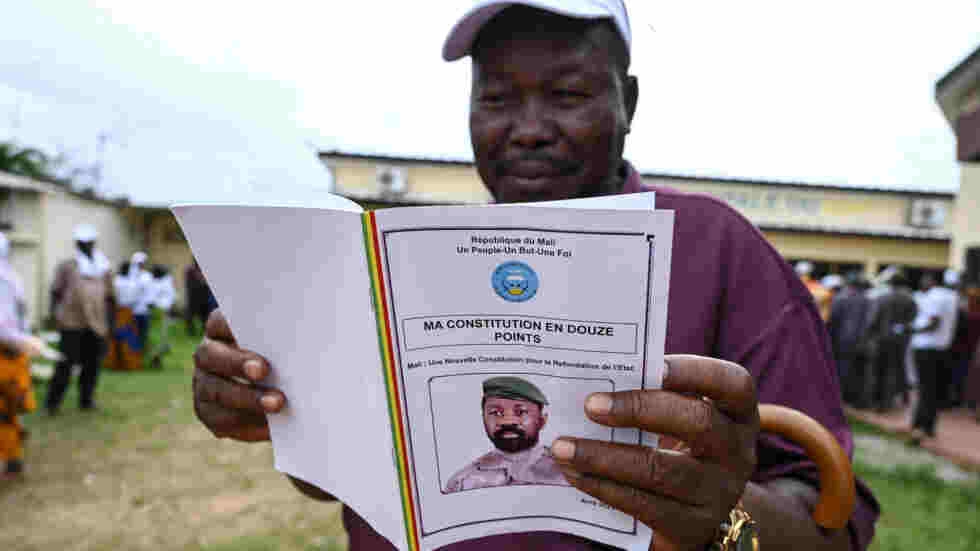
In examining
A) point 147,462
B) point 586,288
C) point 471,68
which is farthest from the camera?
point 147,462

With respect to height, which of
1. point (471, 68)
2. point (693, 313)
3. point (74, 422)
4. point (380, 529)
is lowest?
point (74, 422)

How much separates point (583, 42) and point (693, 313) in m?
0.46

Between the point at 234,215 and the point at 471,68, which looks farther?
the point at 471,68

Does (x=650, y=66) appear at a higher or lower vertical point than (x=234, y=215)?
higher

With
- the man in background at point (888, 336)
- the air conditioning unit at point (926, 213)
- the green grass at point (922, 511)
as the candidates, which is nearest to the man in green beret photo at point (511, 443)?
the green grass at point (922, 511)

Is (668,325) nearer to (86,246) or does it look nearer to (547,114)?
(547,114)

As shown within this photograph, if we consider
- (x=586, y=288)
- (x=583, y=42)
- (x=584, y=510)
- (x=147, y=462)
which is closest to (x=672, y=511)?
(x=584, y=510)

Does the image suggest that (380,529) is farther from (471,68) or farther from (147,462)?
(147,462)

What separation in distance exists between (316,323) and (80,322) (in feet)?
21.3

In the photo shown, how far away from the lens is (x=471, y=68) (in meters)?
1.15

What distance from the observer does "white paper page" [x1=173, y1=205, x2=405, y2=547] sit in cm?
72

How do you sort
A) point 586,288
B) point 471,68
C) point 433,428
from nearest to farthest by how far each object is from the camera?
A: point 586,288, point 433,428, point 471,68

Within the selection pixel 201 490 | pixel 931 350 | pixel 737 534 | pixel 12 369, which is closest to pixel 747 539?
pixel 737 534

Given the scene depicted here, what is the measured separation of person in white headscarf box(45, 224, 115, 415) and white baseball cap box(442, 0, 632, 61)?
20.7ft
